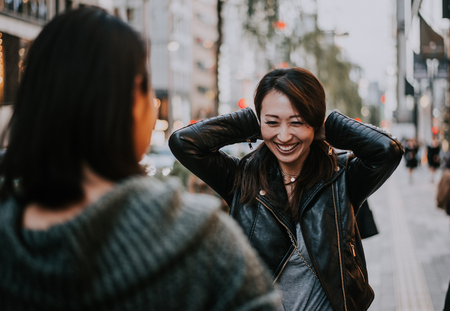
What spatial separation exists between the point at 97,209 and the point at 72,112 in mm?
207

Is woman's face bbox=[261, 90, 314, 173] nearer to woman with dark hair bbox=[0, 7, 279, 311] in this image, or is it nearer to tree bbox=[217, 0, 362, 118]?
woman with dark hair bbox=[0, 7, 279, 311]

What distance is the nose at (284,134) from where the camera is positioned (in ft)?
7.10

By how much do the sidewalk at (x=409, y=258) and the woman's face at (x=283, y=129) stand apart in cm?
375

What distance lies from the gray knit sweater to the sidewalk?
15.8 ft

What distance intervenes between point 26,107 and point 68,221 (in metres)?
0.27

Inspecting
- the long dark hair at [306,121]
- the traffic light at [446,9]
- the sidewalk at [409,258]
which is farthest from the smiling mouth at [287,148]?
the traffic light at [446,9]

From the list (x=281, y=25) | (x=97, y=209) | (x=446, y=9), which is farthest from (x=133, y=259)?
(x=446, y=9)

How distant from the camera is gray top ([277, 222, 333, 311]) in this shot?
1990 mm

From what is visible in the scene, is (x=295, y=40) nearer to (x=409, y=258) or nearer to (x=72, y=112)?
(x=409, y=258)

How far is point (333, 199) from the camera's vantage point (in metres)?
2.09

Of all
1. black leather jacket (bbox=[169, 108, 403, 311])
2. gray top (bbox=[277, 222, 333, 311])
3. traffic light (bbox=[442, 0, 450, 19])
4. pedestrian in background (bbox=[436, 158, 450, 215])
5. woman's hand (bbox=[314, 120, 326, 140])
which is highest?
traffic light (bbox=[442, 0, 450, 19])

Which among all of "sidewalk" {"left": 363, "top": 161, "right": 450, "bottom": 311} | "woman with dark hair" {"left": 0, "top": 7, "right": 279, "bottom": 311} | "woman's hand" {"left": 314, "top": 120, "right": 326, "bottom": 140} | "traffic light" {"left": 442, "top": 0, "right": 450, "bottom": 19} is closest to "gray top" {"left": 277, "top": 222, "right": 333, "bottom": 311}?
"woman's hand" {"left": 314, "top": 120, "right": 326, "bottom": 140}

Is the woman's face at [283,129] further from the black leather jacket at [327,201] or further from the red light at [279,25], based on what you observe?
the red light at [279,25]

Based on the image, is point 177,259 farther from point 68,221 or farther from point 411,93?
point 411,93
